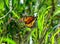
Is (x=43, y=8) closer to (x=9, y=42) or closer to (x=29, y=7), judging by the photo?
(x=29, y=7)

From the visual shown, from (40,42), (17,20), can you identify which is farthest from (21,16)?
(40,42)

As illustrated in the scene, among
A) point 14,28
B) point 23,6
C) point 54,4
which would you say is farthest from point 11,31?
point 54,4

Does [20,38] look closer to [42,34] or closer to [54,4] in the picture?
[42,34]

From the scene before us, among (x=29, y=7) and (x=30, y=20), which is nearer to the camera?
(x=30, y=20)

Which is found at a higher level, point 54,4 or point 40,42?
point 54,4

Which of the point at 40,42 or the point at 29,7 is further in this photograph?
the point at 29,7

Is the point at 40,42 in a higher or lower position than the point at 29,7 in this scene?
lower
